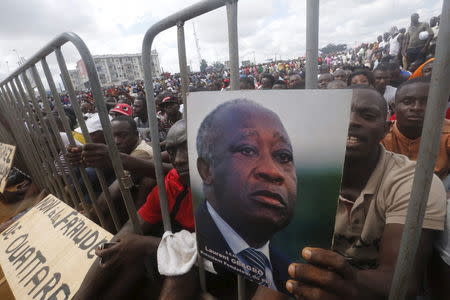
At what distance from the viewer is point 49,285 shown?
161cm

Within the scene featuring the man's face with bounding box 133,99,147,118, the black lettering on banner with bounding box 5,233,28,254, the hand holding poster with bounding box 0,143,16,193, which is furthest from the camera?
the man's face with bounding box 133,99,147,118

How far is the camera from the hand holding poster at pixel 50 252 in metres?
1.58

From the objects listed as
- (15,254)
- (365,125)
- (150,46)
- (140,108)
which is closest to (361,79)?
(365,125)

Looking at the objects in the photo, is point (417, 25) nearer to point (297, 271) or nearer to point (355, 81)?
point (355, 81)

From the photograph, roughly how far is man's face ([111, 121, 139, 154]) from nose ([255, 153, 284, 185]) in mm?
2091

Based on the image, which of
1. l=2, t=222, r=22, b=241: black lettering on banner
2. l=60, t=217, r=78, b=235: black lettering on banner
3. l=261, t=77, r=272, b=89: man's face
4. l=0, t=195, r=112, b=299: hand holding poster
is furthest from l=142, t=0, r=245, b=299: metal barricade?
l=261, t=77, r=272, b=89: man's face

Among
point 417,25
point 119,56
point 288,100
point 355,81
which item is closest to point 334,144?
point 288,100

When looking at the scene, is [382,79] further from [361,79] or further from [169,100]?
[169,100]

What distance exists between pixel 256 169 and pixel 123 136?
210 centimetres

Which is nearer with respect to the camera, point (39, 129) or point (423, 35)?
point (39, 129)

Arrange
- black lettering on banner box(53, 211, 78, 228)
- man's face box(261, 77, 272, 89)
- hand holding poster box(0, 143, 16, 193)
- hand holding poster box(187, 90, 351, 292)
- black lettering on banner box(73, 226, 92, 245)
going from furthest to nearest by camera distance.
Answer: man's face box(261, 77, 272, 89), hand holding poster box(0, 143, 16, 193), black lettering on banner box(53, 211, 78, 228), black lettering on banner box(73, 226, 92, 245), hand holding poster box(187, 90, 351, 292)

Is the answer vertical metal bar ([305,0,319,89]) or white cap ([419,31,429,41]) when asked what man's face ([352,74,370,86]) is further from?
white cap ([419,31,429,41])

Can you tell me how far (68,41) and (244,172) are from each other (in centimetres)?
121

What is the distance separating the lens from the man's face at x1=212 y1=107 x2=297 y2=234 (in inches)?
28.0
